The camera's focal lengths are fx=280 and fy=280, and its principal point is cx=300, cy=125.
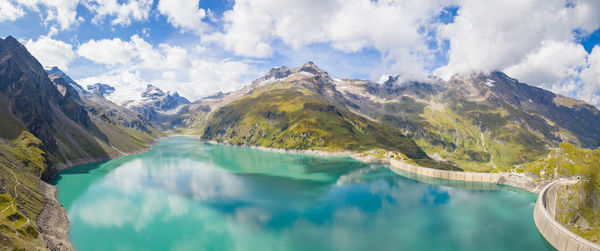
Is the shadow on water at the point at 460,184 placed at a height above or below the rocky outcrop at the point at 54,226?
above

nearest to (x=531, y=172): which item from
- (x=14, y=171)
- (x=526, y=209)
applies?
(x=526, y=209)

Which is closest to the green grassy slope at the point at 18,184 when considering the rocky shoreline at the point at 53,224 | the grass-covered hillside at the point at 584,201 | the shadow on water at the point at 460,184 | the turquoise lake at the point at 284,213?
the rocky shoreline at the point at 53,224

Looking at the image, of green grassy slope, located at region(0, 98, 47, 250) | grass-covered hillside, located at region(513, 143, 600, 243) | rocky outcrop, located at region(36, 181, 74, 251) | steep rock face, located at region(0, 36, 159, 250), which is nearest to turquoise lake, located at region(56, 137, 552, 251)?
rocky outcrop, located at region(36, 181, 74, 251)

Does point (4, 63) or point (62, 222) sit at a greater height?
point (4, 63)

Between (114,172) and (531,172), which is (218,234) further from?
(531,172)

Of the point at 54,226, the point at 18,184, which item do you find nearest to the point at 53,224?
the point at 54,226

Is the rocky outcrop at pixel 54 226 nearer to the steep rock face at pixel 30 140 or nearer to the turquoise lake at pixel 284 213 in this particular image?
the steep rock face at pixel 30 140

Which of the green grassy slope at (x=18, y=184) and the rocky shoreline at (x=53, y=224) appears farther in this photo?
the rocky shoreline at (x=53, y=224)

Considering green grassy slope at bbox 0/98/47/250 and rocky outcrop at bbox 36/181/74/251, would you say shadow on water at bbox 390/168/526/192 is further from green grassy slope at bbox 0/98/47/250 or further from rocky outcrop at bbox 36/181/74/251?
green grassy slope at bbox 0/98/47/250
